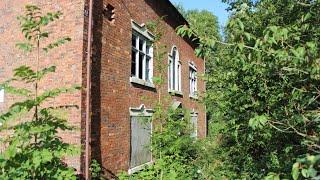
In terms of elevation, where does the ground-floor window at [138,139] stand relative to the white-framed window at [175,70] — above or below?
below

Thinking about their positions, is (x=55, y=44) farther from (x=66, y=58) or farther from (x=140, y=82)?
(x=140, y=82)

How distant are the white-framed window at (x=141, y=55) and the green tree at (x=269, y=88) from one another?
3550 mm

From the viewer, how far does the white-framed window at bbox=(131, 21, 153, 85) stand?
12883 mm

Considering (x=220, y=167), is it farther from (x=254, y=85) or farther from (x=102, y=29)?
(x=102, y=29)

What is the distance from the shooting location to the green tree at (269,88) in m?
2.82

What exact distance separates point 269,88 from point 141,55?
23.3ft

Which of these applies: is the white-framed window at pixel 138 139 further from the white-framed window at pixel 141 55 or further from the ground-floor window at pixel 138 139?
the white-framed window at pixel 141 55

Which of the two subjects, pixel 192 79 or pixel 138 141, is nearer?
pixel 138 141

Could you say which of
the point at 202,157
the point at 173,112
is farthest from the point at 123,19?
the point at 202,157

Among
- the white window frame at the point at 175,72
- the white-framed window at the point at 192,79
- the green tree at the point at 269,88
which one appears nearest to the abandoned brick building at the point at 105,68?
the green tree at the point at 269,88

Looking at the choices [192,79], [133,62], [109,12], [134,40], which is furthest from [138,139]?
[192,79]

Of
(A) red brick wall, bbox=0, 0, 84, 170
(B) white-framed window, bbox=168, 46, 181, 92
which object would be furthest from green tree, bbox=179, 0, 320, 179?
(B) white-framed window, bbox=168, 46, 181, 92

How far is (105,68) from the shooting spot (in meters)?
10.5

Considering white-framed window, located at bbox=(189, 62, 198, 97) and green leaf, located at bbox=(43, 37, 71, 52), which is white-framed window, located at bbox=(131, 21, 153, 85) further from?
white-framed window, located at bbox=(189, 62, 198, 97)
